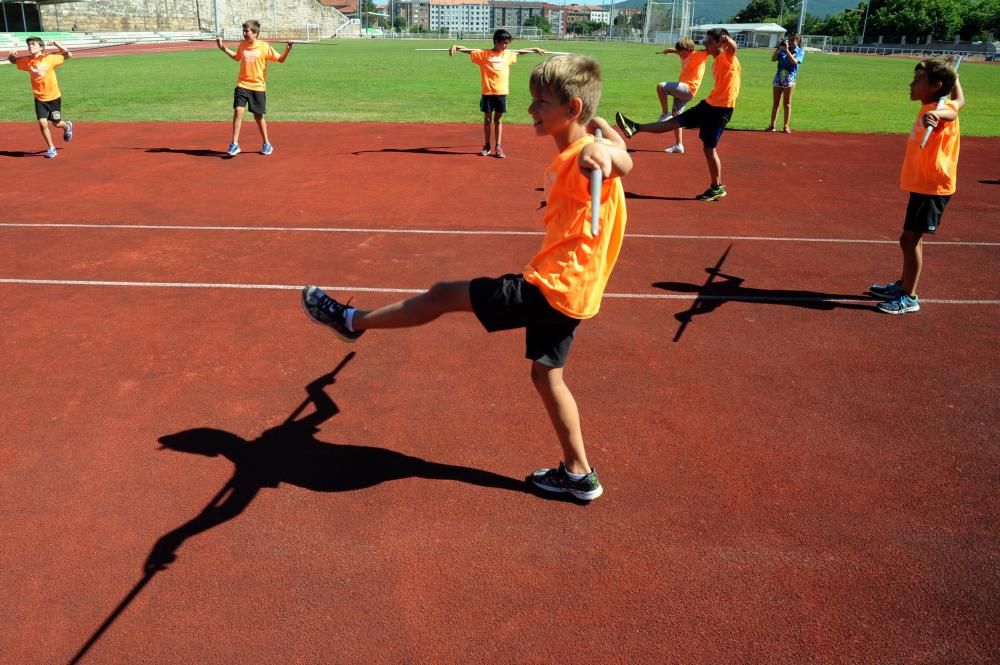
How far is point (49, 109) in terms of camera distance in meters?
13.7

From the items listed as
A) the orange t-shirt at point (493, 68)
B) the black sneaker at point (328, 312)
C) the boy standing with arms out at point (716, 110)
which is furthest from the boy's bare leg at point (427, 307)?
the orange t-shirt at point (493, 68)

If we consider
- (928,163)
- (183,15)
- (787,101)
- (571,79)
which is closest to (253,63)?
(928,163)

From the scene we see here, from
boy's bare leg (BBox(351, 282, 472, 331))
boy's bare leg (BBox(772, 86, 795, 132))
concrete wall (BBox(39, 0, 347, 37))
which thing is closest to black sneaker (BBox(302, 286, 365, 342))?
boy's bare leg (BBox(351, 282, 472, 331))

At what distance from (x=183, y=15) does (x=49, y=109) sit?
87664 mm

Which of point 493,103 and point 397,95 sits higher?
point 493,103

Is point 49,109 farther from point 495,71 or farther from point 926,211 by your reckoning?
point 926,211

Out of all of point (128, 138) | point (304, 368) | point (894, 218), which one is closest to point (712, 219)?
point (894, 218)

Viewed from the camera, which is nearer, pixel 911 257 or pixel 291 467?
pixel 291 467

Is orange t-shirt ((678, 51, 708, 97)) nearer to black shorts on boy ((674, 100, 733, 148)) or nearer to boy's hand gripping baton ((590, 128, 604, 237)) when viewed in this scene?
black shorts on boy ((674, 100, 733, 148))

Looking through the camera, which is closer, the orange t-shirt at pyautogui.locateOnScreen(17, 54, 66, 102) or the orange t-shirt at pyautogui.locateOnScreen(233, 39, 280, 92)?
the orange t-shirt at pyautogui.locateOnScreen(17, 54, 66, 102)

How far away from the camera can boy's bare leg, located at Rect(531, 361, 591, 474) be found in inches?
146

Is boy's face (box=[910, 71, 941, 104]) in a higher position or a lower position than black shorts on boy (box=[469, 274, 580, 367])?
higher

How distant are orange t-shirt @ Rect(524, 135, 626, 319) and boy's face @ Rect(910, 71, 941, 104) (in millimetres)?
4046

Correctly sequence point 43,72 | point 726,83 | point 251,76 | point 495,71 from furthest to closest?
point 251,76
point 495,71
point 43,72
point 726,83
